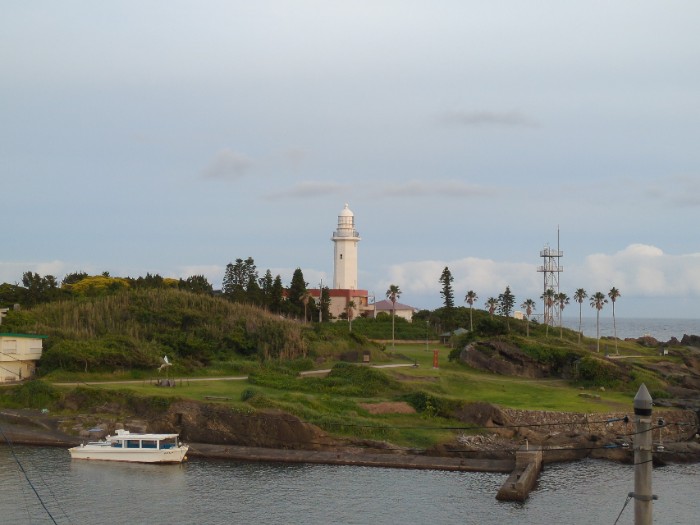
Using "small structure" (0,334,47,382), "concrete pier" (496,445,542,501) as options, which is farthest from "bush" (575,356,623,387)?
"small structure" (0,334,47,382)

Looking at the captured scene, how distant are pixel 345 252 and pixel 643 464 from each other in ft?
312

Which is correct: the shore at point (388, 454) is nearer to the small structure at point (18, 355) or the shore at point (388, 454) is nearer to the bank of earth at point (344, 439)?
the bank of earth at point (344, 439)

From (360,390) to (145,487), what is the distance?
717 inches

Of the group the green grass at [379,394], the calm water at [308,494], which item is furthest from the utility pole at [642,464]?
the green grass at [379,394]

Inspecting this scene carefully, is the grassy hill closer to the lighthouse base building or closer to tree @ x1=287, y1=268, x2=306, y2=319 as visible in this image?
tree @ x1=287, y1=268, x2=306, y2=319

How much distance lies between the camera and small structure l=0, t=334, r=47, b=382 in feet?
178

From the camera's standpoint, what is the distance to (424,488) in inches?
1452

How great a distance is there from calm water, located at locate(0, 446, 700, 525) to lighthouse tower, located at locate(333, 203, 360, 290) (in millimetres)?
66744

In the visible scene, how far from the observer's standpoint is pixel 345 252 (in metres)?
108

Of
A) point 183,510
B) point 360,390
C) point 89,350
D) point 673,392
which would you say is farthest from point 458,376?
point 183,510

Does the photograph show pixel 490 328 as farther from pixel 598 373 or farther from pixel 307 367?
pixel 307 367

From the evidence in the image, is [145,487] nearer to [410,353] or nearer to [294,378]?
[294,378]

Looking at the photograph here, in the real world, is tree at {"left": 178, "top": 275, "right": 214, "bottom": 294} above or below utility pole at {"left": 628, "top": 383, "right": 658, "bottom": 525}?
above

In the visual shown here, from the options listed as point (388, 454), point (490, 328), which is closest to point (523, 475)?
point (388, 454)
